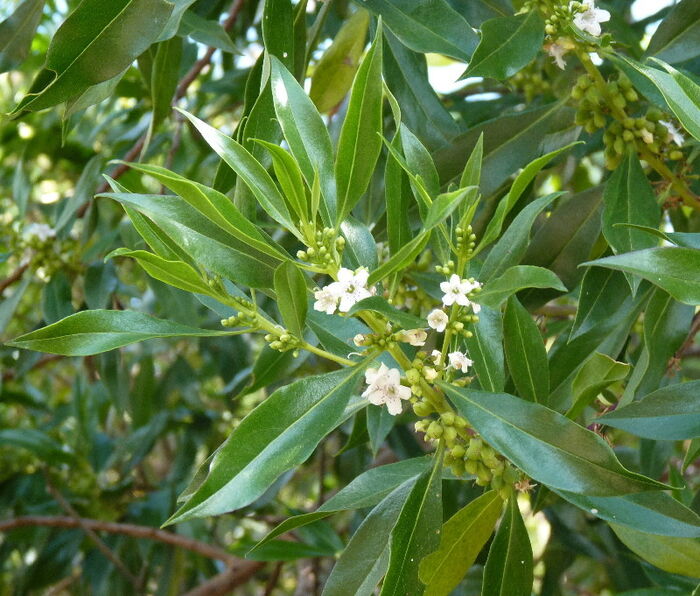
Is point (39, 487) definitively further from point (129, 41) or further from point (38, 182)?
point (129, 41)

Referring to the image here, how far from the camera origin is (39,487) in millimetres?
2668

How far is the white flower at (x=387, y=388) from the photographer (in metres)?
0.98

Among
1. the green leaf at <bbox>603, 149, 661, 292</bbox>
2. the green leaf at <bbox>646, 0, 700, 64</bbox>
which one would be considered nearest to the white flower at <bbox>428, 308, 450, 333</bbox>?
the green leaf at <bbox>603, 149, 661, 292</bbox>

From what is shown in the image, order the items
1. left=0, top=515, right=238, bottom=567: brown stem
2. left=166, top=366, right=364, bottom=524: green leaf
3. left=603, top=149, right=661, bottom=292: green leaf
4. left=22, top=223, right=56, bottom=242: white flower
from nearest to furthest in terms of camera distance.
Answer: left=166, top=366, right=364, bottom=524: green leaf, left=603, top=149, right=661, bottom=292: green leaf, left=22, top=223, right=56, bottom=242: white flower, left=0, top=515, right=238, bottom=567: brown stem

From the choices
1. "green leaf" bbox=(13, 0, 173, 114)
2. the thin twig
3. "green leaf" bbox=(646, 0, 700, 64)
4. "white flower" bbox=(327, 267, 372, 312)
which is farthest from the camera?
the thin twig

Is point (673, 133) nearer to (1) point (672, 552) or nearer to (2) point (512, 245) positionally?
(2) point (512, 245)

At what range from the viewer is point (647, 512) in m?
1.01

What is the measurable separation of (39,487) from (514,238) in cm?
206

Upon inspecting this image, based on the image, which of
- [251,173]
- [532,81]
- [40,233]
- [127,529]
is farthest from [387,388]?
[127,529]

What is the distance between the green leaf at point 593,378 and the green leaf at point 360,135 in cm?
32

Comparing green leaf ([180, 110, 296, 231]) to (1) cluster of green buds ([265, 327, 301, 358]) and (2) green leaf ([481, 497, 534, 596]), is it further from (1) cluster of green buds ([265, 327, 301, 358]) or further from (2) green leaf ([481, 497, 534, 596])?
(2) green leaf ([481, 497, 534, 596])

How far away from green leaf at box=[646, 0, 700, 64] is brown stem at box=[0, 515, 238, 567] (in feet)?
4.84

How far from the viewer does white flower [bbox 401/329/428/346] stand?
3.22ft

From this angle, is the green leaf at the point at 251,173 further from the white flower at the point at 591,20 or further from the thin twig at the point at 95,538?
the thin twig at the point at 95,538
